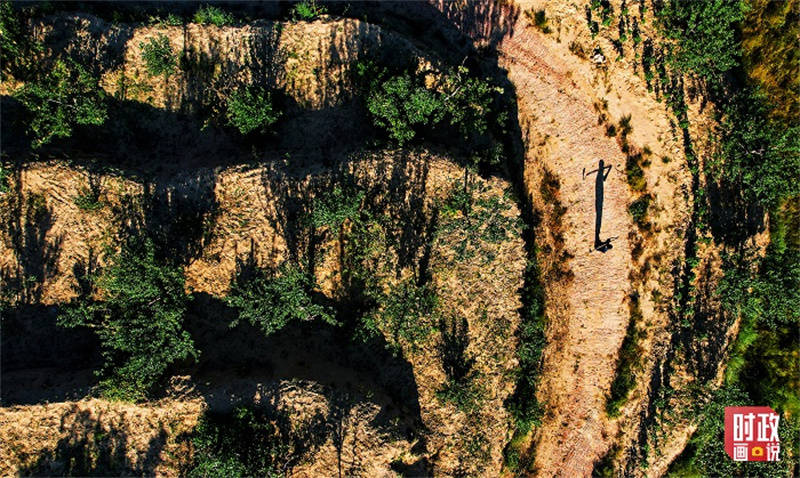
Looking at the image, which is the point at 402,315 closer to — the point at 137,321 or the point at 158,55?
the point at 137,321

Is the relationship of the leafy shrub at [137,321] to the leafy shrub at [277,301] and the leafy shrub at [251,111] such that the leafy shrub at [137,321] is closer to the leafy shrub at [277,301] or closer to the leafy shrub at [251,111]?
the leafy shrub at [277,301]

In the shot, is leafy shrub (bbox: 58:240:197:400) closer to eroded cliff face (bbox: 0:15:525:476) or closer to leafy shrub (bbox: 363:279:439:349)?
eroded cliff face (bbox: 0:15:525:476)

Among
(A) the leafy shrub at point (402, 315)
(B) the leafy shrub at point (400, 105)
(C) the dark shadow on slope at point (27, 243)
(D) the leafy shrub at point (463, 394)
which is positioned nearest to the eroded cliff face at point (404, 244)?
(C) the dark shadow on slope at point (27, 243)

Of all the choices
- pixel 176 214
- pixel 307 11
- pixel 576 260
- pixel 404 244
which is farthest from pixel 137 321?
pixel 576 260

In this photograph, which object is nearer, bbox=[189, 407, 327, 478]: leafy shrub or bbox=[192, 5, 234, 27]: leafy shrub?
bbox=[189, 407, 327, 478]: leafy shrub

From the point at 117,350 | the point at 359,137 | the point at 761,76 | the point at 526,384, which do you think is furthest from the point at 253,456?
the point at 761,76

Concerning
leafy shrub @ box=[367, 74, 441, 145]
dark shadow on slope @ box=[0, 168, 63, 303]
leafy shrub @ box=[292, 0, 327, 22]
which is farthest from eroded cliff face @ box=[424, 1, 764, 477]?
dark shadow on slope @ box=[0, 168, 63, 303]

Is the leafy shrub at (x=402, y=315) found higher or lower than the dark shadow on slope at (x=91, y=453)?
higher

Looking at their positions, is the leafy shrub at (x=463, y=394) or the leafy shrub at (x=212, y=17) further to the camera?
the leafy shrub at (x=212, y=17)
